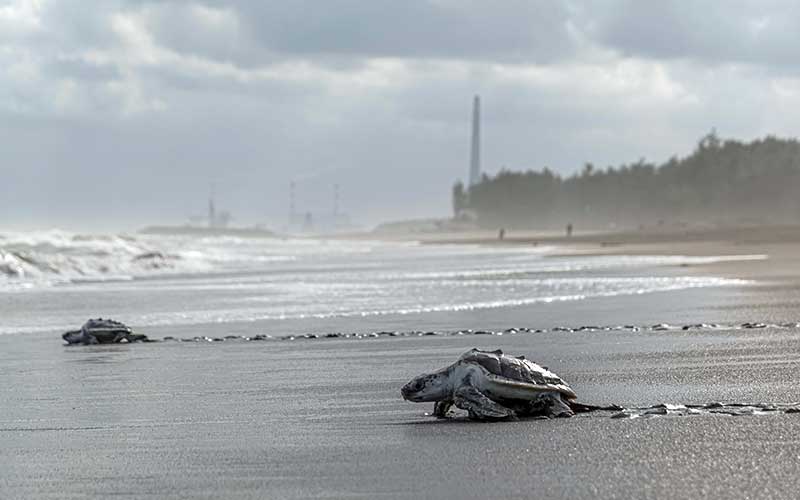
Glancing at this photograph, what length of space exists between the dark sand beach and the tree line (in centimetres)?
8088

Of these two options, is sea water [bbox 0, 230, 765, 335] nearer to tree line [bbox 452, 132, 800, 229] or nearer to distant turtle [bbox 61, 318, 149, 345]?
distant turtle [bbox 61, 318, 149, 345]

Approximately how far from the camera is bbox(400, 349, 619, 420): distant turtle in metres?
7.95

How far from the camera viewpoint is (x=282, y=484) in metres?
6.12

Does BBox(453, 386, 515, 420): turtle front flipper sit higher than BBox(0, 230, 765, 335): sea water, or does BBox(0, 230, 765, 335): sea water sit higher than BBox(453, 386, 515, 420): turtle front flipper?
BBox(453, 386, 515, 420): turtle front flipper

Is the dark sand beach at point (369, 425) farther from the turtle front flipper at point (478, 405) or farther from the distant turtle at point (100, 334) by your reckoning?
the distant turtle at point (100, 334)

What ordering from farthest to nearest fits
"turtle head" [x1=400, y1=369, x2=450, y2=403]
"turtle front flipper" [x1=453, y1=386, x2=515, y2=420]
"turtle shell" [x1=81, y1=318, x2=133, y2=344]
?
"turtle shell" [x1=81, y1=318, x2=133, y2=344], "turtle head" [x1=400, y1=369, x2=450, y2=403], "turtle front flipper" [x1=453, y1=386, x2=515, y2=420]

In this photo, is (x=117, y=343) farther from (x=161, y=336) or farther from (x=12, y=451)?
(x=12, y=451)

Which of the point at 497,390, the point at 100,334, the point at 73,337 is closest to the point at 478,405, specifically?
the point at 497,390

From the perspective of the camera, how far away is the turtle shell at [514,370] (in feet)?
26.2

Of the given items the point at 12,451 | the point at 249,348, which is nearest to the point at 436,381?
the point at 12,451

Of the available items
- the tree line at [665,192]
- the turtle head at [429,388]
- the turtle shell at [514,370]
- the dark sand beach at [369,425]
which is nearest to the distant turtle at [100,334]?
the dark sand beach at [369,425]

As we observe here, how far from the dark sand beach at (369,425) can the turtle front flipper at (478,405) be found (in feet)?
0.37

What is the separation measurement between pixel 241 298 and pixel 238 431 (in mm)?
13733

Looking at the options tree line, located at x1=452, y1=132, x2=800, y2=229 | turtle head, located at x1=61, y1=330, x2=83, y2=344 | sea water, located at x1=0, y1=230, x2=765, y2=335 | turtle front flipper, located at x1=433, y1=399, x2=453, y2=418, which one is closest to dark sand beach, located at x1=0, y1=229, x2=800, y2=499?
turtle front flipper, located at x1=433, y1=399, x2=453, y2=418
